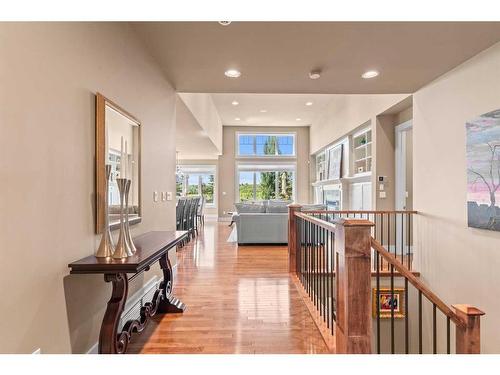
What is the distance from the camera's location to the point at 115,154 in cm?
247

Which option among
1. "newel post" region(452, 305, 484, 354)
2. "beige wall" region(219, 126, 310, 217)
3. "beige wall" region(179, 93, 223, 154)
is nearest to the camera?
"newel post" region(452, 305, 484, 354)

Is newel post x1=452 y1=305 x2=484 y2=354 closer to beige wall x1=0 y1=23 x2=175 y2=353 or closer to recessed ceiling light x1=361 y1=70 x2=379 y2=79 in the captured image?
beige wall x1=0 y1=23 x2=175 y2=353

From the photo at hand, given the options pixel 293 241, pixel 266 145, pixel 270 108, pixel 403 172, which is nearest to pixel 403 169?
pixel 403 172

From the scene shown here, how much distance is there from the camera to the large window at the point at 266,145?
12.7 metres

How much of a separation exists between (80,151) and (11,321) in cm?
102

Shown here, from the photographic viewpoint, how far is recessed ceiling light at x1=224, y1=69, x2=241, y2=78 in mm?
3771

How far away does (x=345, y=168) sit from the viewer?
26.8 ft

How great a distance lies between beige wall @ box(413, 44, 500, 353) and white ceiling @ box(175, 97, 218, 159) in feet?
12.3

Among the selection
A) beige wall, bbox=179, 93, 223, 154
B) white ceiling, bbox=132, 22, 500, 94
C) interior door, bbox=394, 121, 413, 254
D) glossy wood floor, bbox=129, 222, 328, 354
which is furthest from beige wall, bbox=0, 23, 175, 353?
interior door, bbox=394, 121, 413, 254

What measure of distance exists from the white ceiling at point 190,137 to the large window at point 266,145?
1256 millimetres

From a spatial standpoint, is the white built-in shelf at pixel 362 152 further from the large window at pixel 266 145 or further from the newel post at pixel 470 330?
the large window at pixel 266 145

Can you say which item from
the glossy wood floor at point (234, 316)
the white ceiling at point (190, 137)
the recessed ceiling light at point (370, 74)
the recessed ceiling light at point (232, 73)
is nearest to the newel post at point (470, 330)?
the glossy wood floor at point (234, 316)
